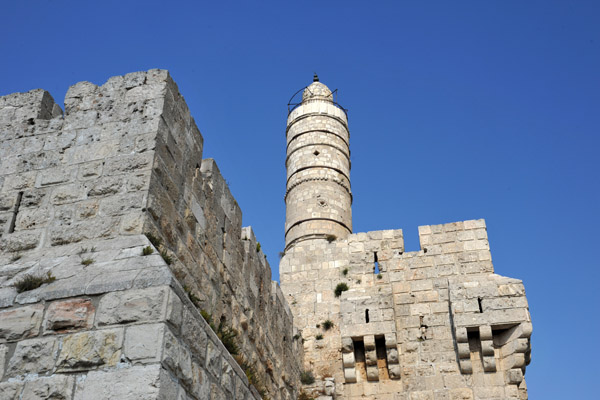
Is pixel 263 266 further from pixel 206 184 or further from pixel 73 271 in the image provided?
pixel 73 271

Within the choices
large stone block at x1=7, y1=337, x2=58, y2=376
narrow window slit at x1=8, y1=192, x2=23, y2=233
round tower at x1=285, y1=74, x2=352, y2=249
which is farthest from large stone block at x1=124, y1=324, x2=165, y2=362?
round tower at x1=285, y1=74, x2=352, y2=249

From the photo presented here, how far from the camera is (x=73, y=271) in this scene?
3.87 m

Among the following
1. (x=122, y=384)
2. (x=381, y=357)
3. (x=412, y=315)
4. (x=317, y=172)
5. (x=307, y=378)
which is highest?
(x=317, y=172)

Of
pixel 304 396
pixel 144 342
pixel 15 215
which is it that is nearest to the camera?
pixel 144 342

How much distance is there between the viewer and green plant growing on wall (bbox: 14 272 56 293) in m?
3.83

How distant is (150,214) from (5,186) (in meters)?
1.24

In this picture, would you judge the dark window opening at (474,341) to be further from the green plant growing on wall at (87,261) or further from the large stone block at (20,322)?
the large stone block at (20,322)

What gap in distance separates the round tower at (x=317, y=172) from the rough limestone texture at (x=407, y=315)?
12 cm

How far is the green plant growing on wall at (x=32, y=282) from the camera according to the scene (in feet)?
12.6

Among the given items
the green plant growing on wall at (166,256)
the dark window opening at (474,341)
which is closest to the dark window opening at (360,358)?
the dark window opening at (474,341)

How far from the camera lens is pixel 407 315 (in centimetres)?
837

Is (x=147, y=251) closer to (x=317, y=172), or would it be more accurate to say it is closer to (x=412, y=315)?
(x=412, y=315)

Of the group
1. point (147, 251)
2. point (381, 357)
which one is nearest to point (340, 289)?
point (381, 357)

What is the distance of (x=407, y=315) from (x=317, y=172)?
3.28m
